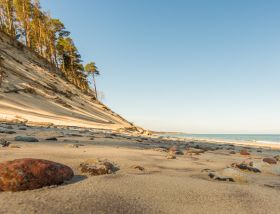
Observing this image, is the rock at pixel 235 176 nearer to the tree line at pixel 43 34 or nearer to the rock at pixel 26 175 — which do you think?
the rock at pixel 26 175

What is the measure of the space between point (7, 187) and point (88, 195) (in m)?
0.62

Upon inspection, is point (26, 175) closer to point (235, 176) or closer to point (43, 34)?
point (235, 176)

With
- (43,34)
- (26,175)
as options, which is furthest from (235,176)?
(43,34)

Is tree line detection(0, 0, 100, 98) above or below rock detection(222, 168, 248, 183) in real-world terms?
above

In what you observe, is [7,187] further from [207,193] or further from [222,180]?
[222,180]

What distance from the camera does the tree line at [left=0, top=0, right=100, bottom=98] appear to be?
4256 centimetres

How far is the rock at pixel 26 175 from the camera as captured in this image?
2.14 metres

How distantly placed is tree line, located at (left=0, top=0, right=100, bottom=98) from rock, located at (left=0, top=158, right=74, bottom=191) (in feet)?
135

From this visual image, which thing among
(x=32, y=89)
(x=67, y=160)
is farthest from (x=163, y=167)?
(x=32, y=89)

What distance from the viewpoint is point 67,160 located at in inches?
144

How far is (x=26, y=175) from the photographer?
2201 millimetres

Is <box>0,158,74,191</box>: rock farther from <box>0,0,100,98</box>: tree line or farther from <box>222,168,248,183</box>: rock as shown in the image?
<box>0,0,100,98</box>: tree line

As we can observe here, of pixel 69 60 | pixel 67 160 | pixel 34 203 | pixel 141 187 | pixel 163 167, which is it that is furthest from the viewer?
pixel 69 60

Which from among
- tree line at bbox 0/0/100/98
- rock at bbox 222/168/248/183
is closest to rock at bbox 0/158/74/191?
rock at bbox 222/168/248/183
